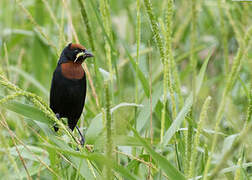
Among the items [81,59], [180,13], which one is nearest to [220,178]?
[81,59]

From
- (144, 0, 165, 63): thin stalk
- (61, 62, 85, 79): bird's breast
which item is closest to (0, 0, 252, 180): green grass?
(144, 0, 165, 63): thin stalk

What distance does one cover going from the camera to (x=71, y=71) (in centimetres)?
243

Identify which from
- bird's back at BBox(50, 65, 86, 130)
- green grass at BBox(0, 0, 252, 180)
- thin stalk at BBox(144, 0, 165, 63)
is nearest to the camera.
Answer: green grass at BBox(0, 0, 252, 180)

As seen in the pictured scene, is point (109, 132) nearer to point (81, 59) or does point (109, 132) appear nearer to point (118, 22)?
point (81, 59)

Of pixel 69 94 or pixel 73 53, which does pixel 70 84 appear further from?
pixel 73 53

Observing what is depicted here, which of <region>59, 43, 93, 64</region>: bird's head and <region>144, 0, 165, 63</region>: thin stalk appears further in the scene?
<region>59, 43, 93, 64</region>: bird's head

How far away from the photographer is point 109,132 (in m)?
0.93

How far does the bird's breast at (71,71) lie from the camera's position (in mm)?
2426

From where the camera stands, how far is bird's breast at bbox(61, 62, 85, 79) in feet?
7.96

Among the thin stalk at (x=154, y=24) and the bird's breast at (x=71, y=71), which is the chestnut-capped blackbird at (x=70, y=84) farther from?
the thin stalk at (x=154, y=24)

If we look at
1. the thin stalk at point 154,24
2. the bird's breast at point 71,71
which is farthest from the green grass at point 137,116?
the bird's breast at point 71,71

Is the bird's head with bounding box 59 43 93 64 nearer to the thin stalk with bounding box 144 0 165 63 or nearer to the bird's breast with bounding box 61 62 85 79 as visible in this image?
the bird's breast with bounding box 61 62 85 79

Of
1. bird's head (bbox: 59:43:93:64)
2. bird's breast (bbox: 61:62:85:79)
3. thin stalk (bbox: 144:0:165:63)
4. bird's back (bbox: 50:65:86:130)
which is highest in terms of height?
thin stalk (bbox: 144:0:165:63)

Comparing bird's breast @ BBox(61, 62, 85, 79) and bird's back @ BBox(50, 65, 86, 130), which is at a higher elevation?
bird's breast @ BBox(61, 62, 85, 79)
